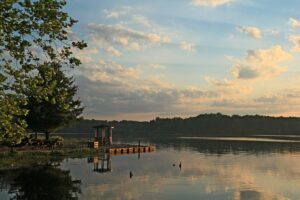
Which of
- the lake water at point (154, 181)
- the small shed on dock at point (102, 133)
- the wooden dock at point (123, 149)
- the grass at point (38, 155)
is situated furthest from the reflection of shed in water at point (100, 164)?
the small shed on dock at point (102, 133)

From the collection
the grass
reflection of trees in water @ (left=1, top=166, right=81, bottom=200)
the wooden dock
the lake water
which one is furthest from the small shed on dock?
reflection of trees in water @ (left=1, top=166, right=81, bottom=200)

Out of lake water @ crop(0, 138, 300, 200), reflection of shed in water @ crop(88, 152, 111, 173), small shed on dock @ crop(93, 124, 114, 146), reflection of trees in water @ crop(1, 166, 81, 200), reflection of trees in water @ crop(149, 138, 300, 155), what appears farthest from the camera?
reflection of trees in water @ crop(149, 138, 300, 155)

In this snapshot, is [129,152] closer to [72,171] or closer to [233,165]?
[233,165]

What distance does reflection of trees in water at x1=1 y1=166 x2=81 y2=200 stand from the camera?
3592cm

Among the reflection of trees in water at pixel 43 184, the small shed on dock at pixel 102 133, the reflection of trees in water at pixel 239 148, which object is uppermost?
the small shed on dock at pixel 102 133

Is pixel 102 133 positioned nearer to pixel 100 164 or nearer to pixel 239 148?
pixel 100 164

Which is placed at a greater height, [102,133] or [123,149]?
[102,133]

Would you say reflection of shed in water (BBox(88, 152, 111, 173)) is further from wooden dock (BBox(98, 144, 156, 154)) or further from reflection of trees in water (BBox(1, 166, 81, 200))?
reflection of trees in water (BBox(1, 166, 81, 200))

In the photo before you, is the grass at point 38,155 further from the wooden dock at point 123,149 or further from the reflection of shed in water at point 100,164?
the wooden dock at point 123,149

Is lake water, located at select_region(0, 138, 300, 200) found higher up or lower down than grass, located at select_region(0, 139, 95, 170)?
lower down

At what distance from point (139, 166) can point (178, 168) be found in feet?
20.2

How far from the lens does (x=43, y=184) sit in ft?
136

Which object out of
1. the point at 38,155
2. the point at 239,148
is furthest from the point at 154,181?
the point at 239,148

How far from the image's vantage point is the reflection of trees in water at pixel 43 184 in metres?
35.9
